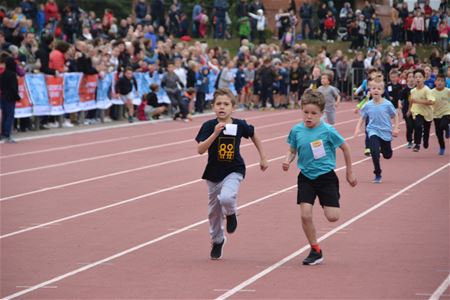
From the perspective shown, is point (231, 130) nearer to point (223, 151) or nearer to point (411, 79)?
point (223, 151)

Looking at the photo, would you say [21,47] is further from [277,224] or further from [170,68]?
[277,224]

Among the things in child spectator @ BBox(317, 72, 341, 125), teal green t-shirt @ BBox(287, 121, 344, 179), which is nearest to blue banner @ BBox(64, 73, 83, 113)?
child spectator @ BBox(317, 72, 341, 125)

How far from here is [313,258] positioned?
10.8m

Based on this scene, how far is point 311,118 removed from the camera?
36.2 ft

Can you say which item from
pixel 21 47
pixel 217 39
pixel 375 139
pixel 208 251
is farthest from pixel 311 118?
pixel 217 39

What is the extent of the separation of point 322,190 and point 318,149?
0.39 meters

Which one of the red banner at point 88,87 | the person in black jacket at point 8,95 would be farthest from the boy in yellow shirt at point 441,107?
the red banner at point 88,87

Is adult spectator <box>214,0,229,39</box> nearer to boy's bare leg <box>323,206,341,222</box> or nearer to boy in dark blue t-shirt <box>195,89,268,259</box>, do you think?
boy in dark blue t-shirt <box>195,89,268,259</box>

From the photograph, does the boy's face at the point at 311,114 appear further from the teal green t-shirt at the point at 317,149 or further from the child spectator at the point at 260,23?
the child spectator at the point at 260,23

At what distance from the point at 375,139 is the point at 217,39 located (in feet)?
107

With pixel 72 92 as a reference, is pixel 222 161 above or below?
above

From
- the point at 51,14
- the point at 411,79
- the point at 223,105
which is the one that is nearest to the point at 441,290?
the point at 223,105

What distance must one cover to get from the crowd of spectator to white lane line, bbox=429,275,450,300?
1716cm

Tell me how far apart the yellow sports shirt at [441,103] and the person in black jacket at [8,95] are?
349 inches
